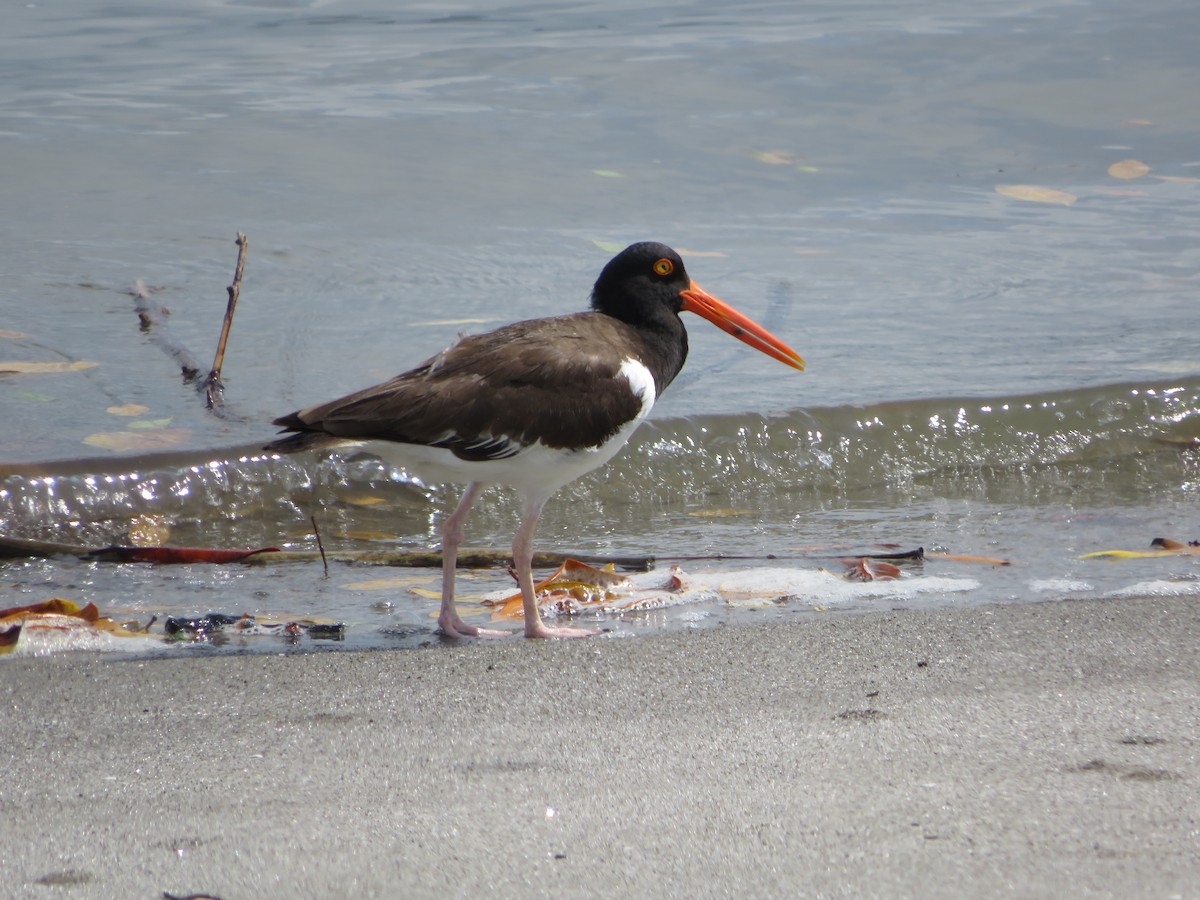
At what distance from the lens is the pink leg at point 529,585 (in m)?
4.51

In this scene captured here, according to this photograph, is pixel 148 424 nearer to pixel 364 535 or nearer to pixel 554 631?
pixel 364 535

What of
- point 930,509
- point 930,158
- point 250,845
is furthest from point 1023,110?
point 250,845

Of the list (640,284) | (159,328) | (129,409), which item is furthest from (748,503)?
(159,328)

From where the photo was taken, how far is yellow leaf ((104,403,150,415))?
6.88m

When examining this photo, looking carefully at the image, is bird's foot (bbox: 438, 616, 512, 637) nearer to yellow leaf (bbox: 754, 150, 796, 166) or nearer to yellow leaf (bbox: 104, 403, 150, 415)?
yellow leaf (bbox: 104, 403, 150, 415)

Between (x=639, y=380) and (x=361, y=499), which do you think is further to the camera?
(x=361, y=499)

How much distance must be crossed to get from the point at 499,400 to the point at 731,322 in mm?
1422

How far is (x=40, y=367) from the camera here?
24.1ft

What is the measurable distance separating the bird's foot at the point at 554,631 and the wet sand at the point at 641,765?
168 millimetres

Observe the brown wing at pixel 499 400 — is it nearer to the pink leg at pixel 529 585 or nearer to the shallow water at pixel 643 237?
the pink leg at pixel 529 585

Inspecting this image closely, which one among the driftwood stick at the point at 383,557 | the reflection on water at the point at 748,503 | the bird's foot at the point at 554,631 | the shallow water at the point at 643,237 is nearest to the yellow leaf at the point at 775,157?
the shallow water at the point at 643,237

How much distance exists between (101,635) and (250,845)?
1745 mm

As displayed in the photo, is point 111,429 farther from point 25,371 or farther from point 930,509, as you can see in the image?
point 930,509

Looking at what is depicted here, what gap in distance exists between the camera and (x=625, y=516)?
6441 millimetres
